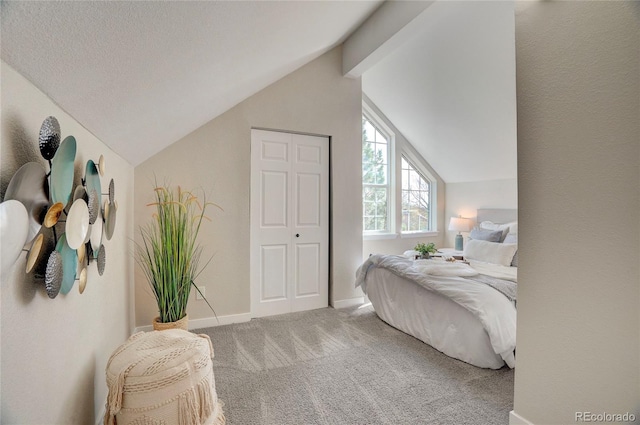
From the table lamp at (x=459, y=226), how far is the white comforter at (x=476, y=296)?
223cm

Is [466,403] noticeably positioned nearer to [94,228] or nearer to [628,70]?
[628,70]

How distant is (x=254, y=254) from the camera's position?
3348 millimetres

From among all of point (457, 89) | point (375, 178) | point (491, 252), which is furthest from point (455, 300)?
point (375, 178)

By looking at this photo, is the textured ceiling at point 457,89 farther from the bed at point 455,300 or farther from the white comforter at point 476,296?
the white comforter at point 476,296

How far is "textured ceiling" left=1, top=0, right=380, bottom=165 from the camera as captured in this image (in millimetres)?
759

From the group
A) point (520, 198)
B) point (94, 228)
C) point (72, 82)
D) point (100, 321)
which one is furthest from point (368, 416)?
point (72, 82)

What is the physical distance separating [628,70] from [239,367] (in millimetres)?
2755

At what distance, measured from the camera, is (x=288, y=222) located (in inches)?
138

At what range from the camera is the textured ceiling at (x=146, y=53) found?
759 millimetres

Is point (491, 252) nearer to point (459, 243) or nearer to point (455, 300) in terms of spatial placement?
point (459, 243)

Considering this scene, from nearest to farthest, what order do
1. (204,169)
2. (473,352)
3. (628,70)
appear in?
(628,70) < (473,352) < (204,169)

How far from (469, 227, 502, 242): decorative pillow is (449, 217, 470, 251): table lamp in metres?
0.55

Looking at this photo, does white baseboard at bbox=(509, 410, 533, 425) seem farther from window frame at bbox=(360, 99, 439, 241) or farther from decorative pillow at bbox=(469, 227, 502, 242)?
window frame at bbox=(360, 99, 439, 241)

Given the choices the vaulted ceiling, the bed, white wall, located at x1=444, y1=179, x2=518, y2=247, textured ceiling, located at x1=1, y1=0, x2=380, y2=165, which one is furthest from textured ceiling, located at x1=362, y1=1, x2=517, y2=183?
the bed
